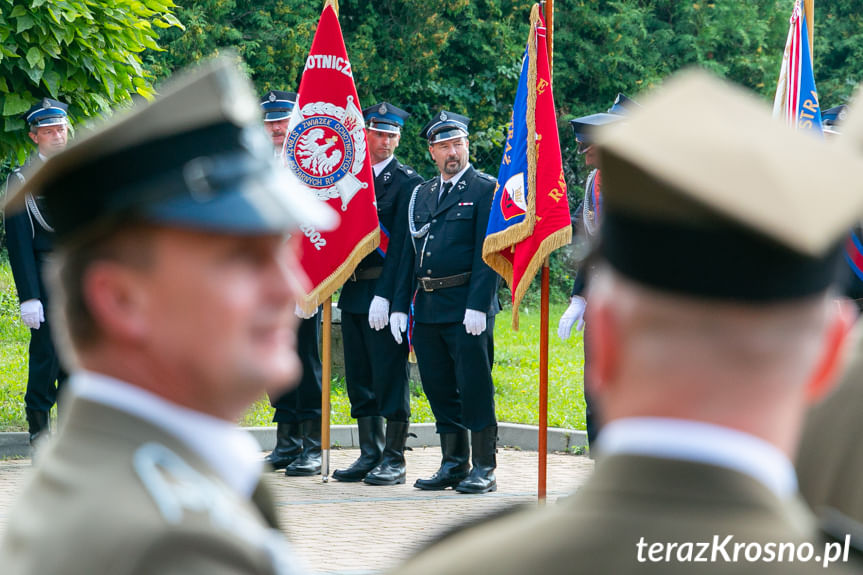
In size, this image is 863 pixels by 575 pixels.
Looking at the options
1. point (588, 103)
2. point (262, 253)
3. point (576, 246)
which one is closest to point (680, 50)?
point (588, 103)

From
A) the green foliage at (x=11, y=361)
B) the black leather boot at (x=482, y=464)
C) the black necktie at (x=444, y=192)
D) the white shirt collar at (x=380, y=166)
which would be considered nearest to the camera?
the black leather boot at (x=482, y=464)

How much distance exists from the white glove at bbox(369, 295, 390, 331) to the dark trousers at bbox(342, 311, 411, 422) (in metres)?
0.10

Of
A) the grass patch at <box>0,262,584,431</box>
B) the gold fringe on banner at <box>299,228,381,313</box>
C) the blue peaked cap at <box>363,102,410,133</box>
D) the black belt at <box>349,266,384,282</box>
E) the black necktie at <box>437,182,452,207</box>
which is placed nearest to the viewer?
the black necktie at <box>437,182,452,207</box>

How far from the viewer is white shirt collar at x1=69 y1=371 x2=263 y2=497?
4.47 feet

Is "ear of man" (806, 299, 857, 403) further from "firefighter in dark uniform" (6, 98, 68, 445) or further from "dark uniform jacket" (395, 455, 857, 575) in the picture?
"firefighter in dark uniform" (6, 98, 68, 445)

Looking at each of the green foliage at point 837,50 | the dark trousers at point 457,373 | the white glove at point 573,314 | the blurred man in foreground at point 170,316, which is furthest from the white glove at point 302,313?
the green foliage at point 837,50

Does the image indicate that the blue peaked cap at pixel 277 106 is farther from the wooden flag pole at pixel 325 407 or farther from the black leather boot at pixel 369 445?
the black leather boot at pixel 369 445

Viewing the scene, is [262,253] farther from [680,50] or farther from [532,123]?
[680,50]

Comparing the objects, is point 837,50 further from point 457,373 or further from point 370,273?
point 457,373

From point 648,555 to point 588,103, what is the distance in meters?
26.7

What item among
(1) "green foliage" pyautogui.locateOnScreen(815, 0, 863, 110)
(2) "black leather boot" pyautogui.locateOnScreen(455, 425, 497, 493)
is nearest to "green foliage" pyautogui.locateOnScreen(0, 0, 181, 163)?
(2) "black leather boot" pyautogui.locateOnScreen(455, 425, 497, 493)

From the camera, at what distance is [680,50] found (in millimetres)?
27844

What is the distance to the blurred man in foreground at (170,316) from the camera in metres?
1.31

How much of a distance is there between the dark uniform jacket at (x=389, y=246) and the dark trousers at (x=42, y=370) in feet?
6.85
